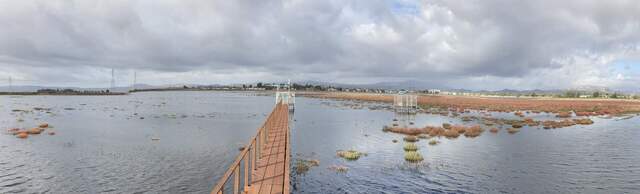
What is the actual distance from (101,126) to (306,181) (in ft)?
130

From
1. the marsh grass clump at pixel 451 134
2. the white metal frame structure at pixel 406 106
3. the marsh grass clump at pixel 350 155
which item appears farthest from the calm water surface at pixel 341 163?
the white metal frame structure at pixel 406 106

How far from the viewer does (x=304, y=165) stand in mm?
25016

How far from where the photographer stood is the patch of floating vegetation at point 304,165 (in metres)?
24.0

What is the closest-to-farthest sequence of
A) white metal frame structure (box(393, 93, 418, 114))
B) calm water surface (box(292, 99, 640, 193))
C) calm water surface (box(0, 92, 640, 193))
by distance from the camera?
calm water surface (box(0, 92, 640, 193)) → calm water surface (box(292, 99, 640, 193)) → white metal frame structure (box(393, 93, 418, 114))

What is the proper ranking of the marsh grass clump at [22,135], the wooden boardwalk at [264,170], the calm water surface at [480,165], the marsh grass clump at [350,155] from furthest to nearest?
the marsh grass clump at [22,135] < the marsh grass clump at [350,155] < the calm water surface at [480,165] < the wooden boardwalk at [264,170]

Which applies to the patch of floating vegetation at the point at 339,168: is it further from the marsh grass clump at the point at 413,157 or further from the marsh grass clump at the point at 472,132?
the marsh grass clump at the point at 472,132

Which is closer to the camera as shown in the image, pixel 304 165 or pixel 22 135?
pixel 304 165

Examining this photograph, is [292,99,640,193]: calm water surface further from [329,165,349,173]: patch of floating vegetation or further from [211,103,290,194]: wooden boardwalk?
[211,103,290,194]: wooden boardwalk

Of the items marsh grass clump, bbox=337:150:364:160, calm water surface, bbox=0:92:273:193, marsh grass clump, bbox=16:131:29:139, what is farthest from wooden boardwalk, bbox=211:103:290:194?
marsh grass clump, bbox=16:131:29:139

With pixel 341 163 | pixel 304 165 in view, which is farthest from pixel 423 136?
pixel 304 165

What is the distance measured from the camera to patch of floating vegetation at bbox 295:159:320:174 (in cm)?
2397

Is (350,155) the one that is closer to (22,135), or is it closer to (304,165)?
(304,165)

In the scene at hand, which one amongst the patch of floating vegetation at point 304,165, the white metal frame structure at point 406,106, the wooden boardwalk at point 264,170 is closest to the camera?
the wooden boardwalk at point 264,170

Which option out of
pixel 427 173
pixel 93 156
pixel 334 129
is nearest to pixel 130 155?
pixel 93 156
